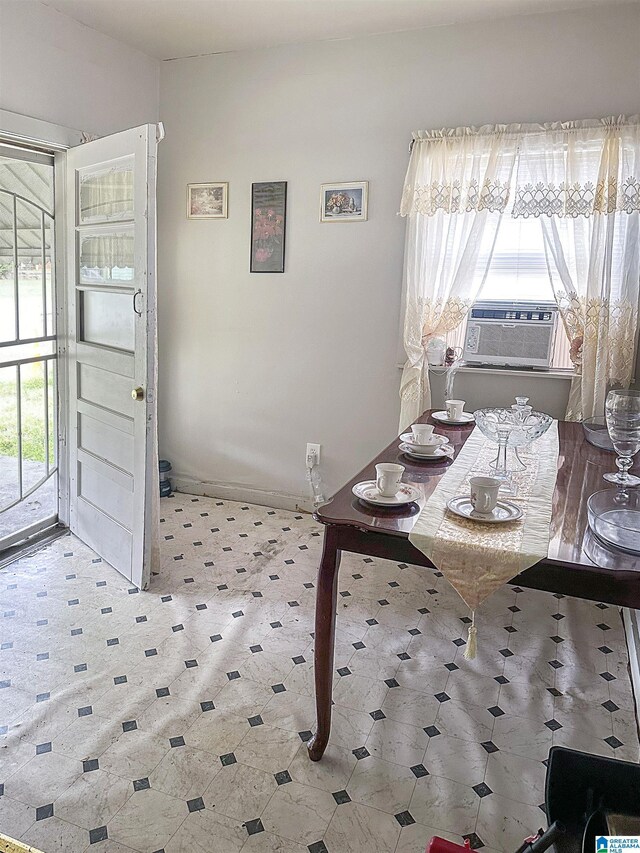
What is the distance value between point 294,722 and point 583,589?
42.1 inches

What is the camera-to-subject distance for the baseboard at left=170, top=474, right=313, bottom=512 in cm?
396

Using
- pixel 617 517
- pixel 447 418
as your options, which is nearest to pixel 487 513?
pixel 617 517

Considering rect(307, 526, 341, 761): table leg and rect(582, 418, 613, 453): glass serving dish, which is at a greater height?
rect(582, 418, 613, 453): glass serving dish

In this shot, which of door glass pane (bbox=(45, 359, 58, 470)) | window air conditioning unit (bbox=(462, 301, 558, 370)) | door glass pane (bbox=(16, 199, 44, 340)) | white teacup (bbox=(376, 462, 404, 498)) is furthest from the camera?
door glass pane (bbox=(45, 359, 58, 470))

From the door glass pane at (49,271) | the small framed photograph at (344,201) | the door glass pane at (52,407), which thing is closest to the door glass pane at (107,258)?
the door glass pane at (49,271)

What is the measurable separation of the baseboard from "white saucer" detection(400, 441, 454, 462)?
164cm

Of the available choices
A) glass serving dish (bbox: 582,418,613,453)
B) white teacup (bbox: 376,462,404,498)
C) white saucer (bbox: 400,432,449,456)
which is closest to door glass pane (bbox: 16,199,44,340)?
white saucer (bbox: 400,432,449,456)

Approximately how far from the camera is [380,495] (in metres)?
1.87

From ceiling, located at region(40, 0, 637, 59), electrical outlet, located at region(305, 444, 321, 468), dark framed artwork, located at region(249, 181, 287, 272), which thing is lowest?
electrical outlet, located at region(305, 444, 321, 468)

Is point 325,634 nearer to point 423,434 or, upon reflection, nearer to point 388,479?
point 388,479

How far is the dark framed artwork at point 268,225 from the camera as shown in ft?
12.1

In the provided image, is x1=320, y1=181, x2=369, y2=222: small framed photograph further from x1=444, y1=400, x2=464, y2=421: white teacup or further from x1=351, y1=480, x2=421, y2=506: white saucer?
x1=351, y1=480, x2=421, y2=506: white saucer

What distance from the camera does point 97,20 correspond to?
319cm

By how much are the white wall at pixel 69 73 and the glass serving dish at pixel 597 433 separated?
2.74m
